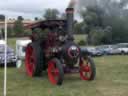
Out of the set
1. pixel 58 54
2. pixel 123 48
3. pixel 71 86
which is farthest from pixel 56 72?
pixel 123 48

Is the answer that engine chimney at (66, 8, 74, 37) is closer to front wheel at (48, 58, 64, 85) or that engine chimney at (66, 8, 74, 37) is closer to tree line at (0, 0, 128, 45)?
front wheel at (48, 58, 64, 85)

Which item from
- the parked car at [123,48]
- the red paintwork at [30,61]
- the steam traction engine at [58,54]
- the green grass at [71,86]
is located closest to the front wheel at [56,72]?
the steam traction engine at [58,54]

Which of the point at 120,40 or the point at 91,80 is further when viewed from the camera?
the point at 120,40

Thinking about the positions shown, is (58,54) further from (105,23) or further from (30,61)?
(105,23)

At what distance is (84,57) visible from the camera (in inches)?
637

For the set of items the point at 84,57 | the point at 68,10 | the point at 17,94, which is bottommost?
the point at 17,94

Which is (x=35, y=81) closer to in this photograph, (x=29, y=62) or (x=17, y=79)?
(x=17, y=79)

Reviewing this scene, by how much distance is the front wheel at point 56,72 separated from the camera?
47.5 ft

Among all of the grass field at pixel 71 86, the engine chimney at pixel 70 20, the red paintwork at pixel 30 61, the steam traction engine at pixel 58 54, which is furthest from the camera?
the red paintwork at pixel 30 61

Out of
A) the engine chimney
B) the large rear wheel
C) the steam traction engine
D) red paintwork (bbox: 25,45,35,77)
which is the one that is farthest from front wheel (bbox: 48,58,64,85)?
red paintwork (bbox: 25,45,35,77)

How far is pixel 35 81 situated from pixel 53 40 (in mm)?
1930

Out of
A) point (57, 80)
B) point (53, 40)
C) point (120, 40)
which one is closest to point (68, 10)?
point (53, 40)

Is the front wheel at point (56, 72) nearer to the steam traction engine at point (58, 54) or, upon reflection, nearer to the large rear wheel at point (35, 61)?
the steam traction engine at point (58, 54)

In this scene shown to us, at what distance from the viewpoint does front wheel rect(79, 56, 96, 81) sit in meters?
15.7
